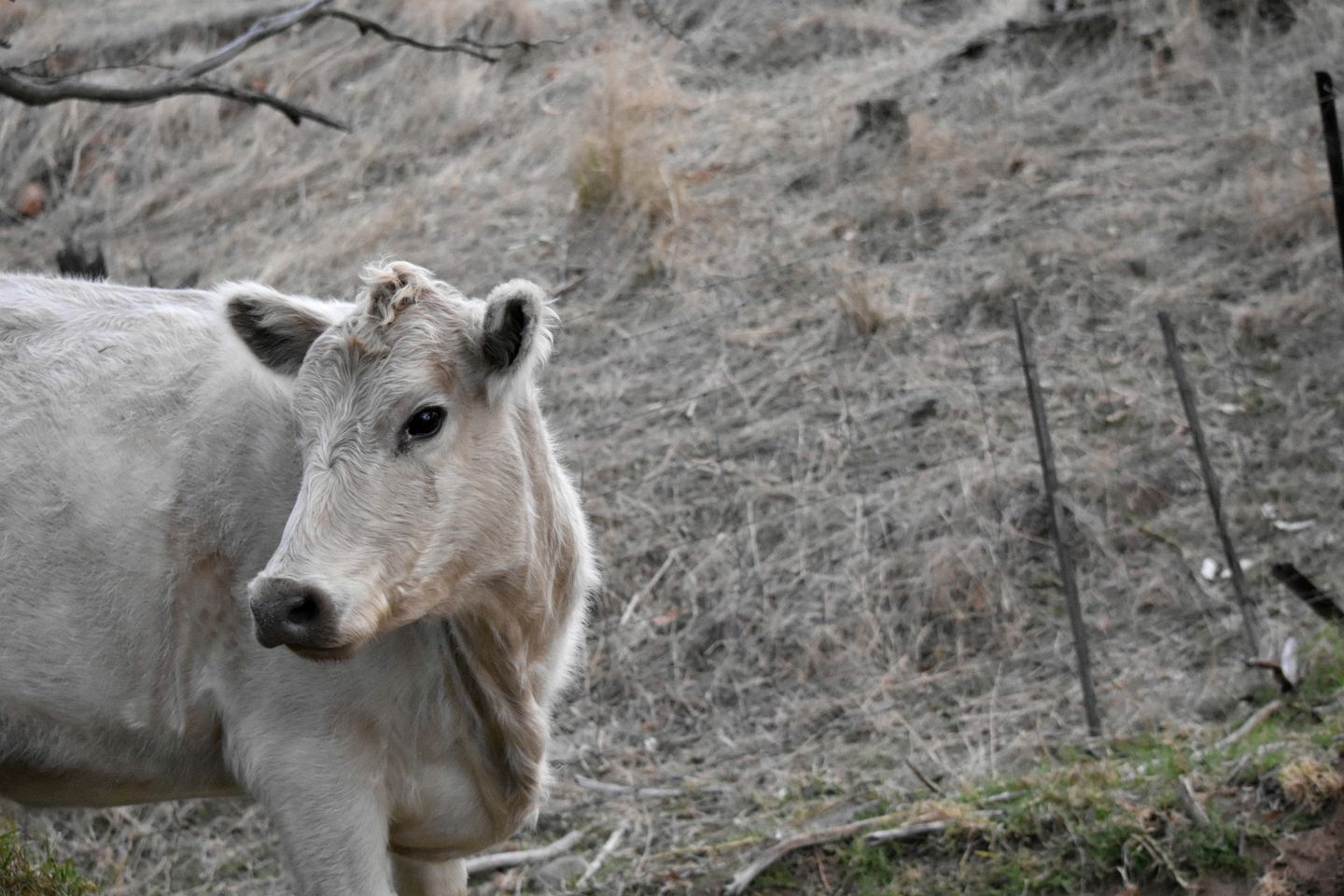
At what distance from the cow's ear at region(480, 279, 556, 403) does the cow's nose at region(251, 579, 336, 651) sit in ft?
2.83

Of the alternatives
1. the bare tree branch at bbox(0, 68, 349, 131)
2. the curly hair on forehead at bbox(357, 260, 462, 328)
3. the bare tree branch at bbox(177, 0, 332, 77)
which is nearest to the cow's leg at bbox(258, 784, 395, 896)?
the curly hair on forehead at bbox(357, 260, 462, 328)

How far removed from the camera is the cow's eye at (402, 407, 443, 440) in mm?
3898

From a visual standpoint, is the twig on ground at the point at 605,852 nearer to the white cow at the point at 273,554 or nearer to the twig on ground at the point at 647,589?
the white cow at the point at 273,554

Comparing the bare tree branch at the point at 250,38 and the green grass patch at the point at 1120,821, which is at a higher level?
the bare tree branch at the point at 250,38

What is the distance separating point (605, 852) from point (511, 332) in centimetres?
290

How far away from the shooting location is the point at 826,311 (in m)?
9.64

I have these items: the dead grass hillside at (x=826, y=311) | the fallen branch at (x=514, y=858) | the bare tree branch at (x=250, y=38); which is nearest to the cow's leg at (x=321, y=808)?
the dead grass hillside at (x=826, y=311)

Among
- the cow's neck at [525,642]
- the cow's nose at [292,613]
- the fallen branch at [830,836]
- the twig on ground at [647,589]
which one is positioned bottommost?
the twig on ground at [647,589]

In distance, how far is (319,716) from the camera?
13.7ft

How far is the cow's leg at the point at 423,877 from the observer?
15.9ft

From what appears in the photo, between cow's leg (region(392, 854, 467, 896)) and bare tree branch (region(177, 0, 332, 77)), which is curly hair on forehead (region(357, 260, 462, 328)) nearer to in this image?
cow's leg (region(392, 854, 467, 896))

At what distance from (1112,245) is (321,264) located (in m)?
5.99

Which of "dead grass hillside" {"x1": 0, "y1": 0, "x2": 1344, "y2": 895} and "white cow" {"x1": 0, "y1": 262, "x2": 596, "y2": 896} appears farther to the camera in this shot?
"dead grass hillside" {"x1": 0, "y1": 0, "x2": 1344, "y2": 895}

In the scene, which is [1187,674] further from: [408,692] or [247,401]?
[247,401]
